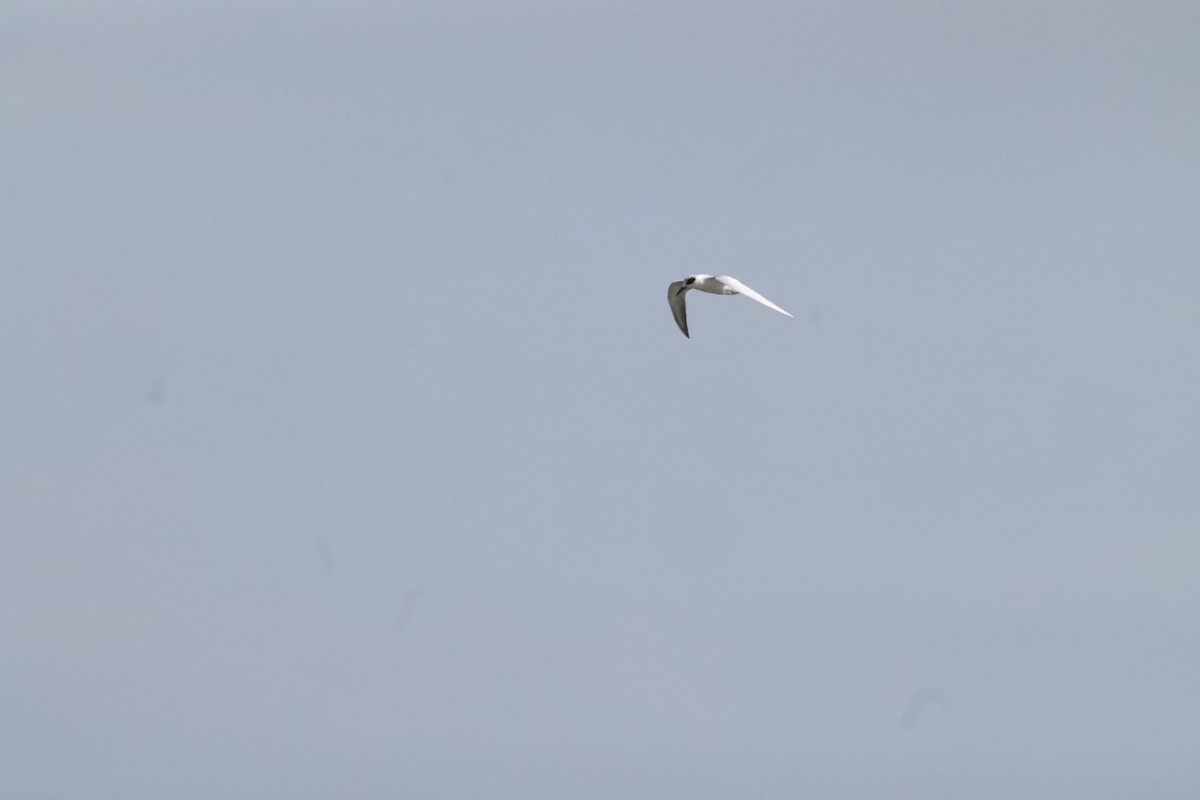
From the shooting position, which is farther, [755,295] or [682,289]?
[682,289]

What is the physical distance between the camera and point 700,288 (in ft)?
264

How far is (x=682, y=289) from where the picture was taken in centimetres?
8331

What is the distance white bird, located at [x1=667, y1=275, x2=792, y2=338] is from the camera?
76062 mm

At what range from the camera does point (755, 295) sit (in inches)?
2931

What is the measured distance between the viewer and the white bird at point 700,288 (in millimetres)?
76062

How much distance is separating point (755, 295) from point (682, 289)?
30.2ft

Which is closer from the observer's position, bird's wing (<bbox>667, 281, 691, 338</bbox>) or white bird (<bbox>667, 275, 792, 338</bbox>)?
white bird (<bbox>667, 275, 792, 338</bbox>)

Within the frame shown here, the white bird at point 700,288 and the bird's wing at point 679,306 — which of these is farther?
the bird's wing at point 679,306
